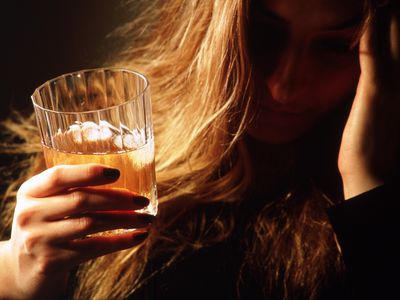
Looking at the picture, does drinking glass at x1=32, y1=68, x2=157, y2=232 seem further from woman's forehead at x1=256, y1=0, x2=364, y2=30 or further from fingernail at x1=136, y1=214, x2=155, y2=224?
woman's forehead at x1=256, y1=0, x2=364, y2=30

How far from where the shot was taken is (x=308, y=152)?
1.76 m

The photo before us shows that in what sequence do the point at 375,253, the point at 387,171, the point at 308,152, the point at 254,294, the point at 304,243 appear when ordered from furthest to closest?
the point at 308,152
the point at 304,243
the point at 254,294
the point at 387,171
the point at 375,253

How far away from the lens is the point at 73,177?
1.00 m

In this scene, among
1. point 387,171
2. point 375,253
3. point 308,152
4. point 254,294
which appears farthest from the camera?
point 308,152

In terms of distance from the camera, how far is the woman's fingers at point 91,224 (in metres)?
1.07

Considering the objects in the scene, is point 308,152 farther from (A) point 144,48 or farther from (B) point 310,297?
(A) point 144,48

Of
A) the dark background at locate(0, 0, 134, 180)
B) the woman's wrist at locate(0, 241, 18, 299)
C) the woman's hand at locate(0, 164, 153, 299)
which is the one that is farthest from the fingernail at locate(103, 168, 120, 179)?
the dark background at locate(0, 0, 134, 180)

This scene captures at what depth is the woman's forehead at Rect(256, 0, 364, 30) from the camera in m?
1.24

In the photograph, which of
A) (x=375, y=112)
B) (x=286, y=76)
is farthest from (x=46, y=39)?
(x=375, y=112)

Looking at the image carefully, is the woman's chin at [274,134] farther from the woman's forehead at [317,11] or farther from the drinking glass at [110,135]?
the drinking glass at [110,135]

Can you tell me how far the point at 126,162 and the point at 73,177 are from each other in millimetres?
→ 111

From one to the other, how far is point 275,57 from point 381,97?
291 millimetres

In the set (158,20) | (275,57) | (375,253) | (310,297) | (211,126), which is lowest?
(310,297)

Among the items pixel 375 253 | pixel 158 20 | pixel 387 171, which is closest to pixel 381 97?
pixel 387 171
